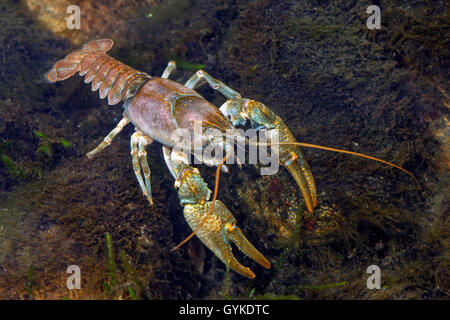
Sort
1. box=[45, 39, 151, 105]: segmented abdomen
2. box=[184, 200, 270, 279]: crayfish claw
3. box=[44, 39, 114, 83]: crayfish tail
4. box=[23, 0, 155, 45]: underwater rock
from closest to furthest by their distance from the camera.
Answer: box=[184, 200, 270, 279]: crayfish claw
box=[45, 39, 151, 105]: segmented abdomen
box=[44, 39, 114, 83]: crayfish tail
box=[23, 0, 155, 45]: underwater rock

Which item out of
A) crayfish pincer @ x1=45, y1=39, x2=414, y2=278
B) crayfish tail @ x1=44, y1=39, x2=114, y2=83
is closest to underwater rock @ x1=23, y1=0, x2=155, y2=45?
crayfish tail @ x1=44, y1=39, x2=114, y2=83

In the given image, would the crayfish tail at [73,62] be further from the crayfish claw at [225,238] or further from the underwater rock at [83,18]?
the crayfish claw at [225,238]

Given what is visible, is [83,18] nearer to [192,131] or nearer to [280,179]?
[192,131]

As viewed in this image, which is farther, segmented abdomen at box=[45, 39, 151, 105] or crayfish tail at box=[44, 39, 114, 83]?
crayfish tail at box=[44, 39, 114, 83]

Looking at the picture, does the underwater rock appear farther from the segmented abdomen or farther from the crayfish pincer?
the crayfish pincer

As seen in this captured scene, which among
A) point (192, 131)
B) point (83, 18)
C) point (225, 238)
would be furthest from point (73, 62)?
point (225, 238)
